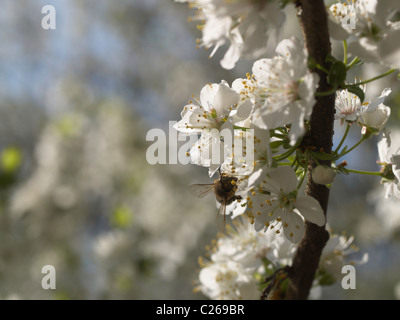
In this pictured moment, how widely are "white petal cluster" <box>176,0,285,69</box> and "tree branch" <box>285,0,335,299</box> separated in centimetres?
7

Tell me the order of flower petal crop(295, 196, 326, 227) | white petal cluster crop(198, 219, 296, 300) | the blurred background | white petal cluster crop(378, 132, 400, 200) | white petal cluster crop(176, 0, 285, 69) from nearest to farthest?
white petal cluster crop(176, 0, 285, 69), flower petal crop(295, 196, 326, 227), white petal cluster crop(378, 132, 400, 200), white petal cluster crop(198, 219, 296, 300), the blurred background

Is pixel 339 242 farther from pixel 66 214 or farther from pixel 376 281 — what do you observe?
pixel 376 281

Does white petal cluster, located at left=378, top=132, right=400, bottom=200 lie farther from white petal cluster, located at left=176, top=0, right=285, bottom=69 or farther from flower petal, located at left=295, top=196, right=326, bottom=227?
white petal cluster, located at left=176, top=0, right=285, bottom=69

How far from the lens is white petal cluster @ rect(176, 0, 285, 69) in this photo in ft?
3.14

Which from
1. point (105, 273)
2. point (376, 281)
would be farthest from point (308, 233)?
point (376, 281)

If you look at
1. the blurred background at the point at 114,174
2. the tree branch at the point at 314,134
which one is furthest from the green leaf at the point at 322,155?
the blurred background at the point at 114,174

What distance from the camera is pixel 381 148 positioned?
1289 millimetres

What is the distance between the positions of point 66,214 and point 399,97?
3.63 meters

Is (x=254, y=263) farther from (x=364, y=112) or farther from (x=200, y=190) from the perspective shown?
(x=364, y=112)

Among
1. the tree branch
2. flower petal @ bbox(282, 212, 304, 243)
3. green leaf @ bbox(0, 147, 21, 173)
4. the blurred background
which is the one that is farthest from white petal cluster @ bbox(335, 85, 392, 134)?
green leaf @ bbox(0, 147, 21, 173)

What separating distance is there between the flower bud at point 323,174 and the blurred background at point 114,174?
1754 millimetres

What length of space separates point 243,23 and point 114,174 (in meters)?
5.74

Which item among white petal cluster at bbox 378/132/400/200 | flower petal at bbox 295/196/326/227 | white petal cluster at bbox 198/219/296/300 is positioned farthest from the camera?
white petal cluster at bbox 198/219/296/300
